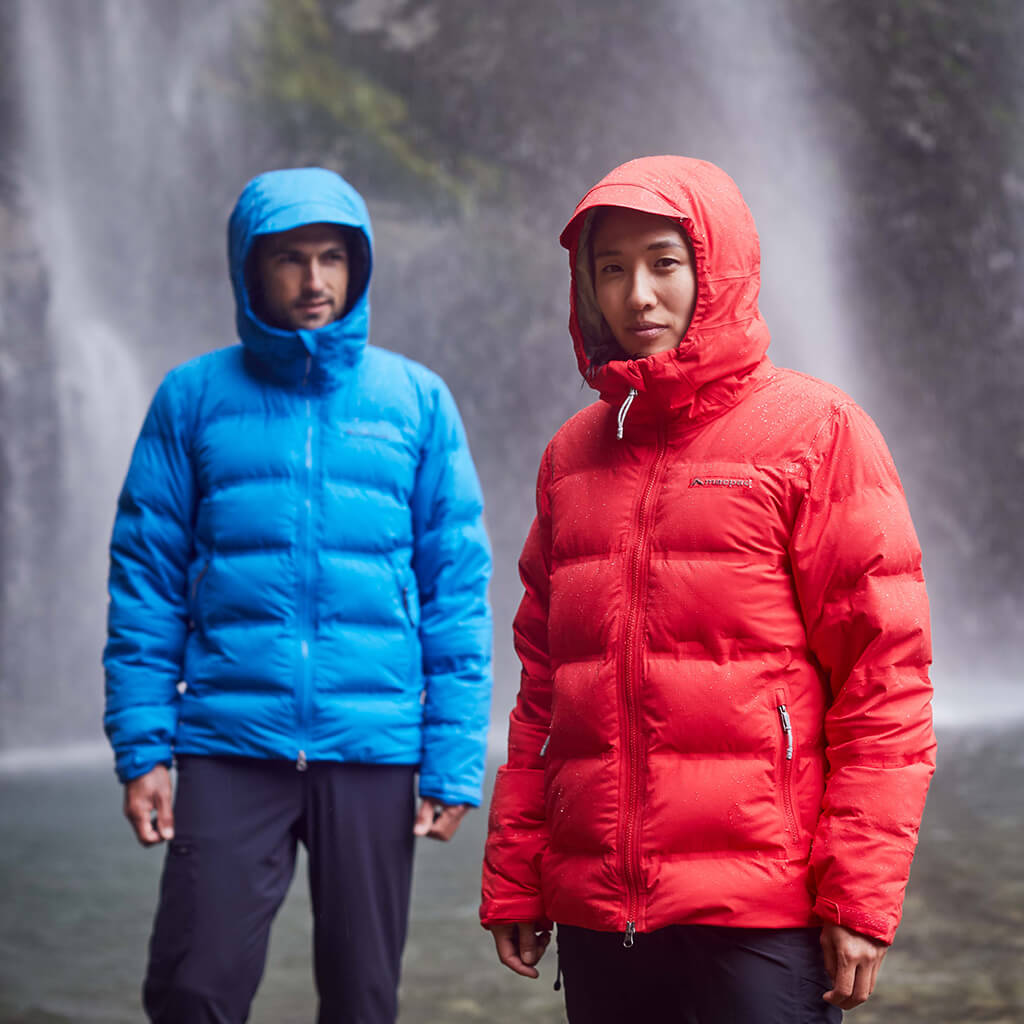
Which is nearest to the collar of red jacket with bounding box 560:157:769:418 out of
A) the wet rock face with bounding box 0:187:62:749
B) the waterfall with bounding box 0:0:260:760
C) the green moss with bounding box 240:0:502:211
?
the waterfall with bounding box 0:0:260:760

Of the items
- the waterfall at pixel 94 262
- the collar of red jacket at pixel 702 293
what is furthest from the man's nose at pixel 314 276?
the waterfall at pixel 94 262

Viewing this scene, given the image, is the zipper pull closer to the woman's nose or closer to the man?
the woman's nose

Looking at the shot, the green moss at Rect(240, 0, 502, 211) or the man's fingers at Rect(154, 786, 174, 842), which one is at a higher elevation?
the green moss at Rect(240, 0, 502, 211)

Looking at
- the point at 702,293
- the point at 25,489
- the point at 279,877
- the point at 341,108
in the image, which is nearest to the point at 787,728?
the point at 702,293

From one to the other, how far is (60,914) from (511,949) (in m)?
3.89

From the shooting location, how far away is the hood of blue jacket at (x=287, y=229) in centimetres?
260

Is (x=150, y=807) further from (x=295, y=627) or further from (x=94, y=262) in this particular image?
(x=94, y=262)

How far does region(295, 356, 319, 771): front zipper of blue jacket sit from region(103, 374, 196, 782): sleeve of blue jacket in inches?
10.6

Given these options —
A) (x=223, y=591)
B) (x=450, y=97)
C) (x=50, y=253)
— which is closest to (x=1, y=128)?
(x=50, y=253)

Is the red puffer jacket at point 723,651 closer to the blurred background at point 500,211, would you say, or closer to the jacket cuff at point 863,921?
the jacket cuff at point 863,921

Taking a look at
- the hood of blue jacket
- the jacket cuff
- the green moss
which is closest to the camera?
the jacket cuff

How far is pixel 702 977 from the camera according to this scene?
153 cm

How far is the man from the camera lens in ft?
7.73

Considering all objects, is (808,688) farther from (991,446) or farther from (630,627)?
(991,446)
